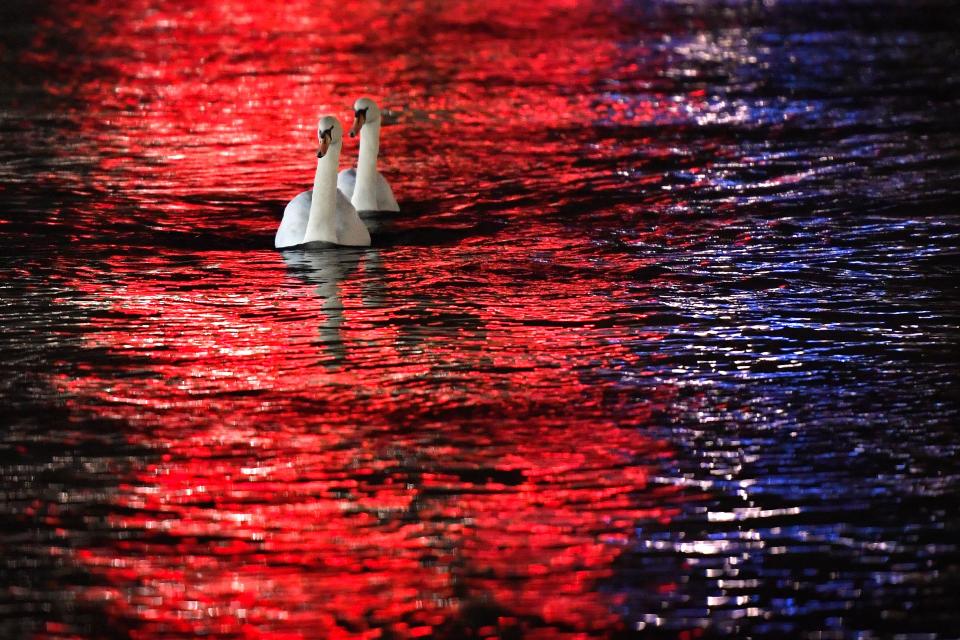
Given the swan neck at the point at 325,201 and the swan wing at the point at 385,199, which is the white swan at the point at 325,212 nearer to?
the swan neck at the point at 325,201

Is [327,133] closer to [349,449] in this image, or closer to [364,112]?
[364,112]

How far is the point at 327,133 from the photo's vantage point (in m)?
12.8

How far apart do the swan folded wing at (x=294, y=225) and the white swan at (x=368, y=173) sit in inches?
51.8

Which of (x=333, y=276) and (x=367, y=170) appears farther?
(x=367, y=170)

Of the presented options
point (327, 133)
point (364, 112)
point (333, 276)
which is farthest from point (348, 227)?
point (364, 112)

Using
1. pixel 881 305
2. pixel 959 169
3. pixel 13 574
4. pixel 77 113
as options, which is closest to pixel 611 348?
pixel 881 305

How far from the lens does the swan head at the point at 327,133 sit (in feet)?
41.7

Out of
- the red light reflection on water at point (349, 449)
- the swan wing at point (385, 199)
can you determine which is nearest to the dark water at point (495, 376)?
the red light reflection on water at point (349, 449)

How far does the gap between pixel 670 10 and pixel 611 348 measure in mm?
23790

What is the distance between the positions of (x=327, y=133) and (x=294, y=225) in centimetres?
80

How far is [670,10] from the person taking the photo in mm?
32500

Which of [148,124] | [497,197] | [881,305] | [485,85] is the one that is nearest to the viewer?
[881,305]

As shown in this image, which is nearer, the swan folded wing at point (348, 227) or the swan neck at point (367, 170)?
the swan folded wing at point (348, 227)

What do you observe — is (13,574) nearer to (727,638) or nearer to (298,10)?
(727,638)
